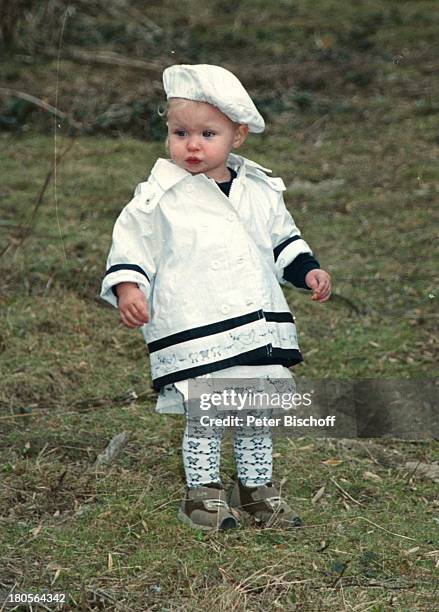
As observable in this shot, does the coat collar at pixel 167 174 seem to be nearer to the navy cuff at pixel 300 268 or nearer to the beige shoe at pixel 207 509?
the navy cuff at pixel 300 268

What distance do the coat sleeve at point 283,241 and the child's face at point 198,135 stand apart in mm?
219

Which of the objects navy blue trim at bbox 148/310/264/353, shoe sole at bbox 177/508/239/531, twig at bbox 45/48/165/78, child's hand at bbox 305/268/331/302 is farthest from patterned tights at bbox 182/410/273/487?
twig at bbox 45/48/165/78

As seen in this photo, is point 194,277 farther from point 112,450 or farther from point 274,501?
point 112,450

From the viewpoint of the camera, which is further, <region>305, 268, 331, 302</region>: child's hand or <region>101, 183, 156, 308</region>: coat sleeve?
<region>305, 268, 331, 302</region>: child's hand

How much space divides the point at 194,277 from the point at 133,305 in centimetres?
20

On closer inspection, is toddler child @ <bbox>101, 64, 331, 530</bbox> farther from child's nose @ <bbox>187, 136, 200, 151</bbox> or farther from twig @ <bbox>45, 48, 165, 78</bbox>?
twig @ <bbox>45, 48, 165, 78</bbox>

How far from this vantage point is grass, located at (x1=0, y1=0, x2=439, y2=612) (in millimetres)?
3039

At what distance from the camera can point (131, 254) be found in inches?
123

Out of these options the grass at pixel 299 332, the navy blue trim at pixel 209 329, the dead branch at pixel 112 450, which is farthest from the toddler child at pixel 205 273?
the dead branch at pixel 112 450

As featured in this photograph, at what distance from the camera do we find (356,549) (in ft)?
10.4

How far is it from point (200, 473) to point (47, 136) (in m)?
4.94

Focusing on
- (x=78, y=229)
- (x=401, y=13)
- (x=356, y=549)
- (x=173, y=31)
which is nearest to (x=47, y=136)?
(x=78, y=229)

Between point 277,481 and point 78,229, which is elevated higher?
point 78,229

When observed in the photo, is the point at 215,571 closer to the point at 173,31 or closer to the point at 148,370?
the point at 148,370
